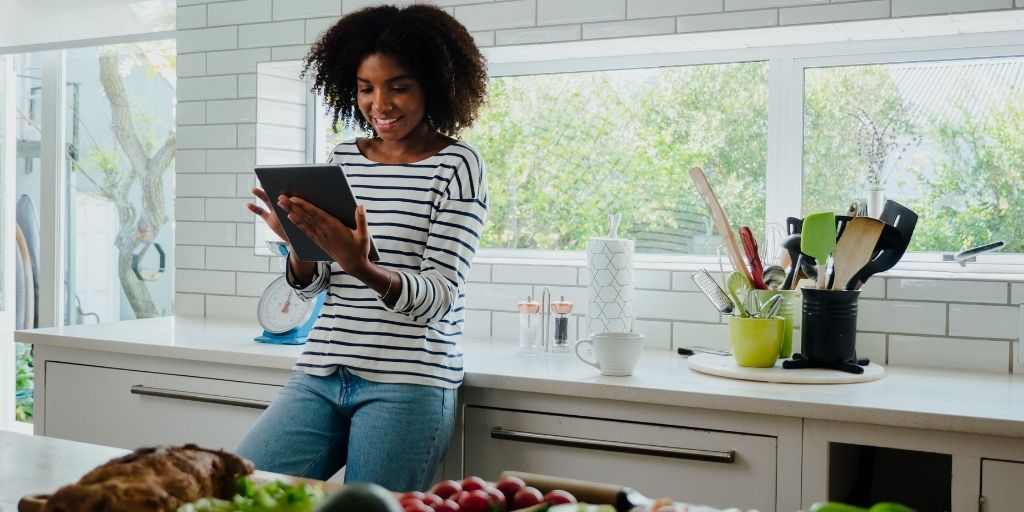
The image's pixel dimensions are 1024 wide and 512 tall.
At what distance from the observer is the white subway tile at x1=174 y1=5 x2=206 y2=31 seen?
358 centimetres

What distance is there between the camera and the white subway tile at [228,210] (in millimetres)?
3473

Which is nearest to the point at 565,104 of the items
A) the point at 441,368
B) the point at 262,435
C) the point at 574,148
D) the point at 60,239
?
the point at 574,148

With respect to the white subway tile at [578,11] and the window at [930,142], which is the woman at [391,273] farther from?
the window at [930,142]

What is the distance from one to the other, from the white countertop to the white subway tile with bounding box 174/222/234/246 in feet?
2.06

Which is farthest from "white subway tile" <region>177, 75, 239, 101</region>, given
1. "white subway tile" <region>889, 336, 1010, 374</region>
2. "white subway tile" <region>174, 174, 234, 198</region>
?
"white subway tile" <region>889, 336, 1010, 374</region>

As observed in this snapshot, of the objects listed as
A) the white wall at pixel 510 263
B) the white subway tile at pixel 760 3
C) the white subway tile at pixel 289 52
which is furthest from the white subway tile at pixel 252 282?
the white subway tile at pixel 760 3

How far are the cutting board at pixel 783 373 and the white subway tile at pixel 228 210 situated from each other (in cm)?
178

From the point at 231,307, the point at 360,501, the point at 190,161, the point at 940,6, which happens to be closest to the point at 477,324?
the point at 231,307

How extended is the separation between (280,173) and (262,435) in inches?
22.3

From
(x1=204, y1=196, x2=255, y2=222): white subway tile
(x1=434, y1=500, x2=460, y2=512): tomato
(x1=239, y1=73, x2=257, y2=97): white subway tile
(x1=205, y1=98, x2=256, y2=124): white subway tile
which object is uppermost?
(x1=239, y1=73, x2=257, y2=97): white subway tile

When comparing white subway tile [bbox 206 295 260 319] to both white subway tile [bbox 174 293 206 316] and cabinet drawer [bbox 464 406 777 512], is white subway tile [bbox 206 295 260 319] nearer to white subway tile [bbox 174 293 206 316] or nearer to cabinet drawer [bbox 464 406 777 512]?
white subway tile [bbox 174 293 206 316]

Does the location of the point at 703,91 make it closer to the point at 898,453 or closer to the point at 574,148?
the point at 574,148

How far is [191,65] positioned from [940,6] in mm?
2517

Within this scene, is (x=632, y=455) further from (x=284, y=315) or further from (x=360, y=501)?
(x=360, y=501)
